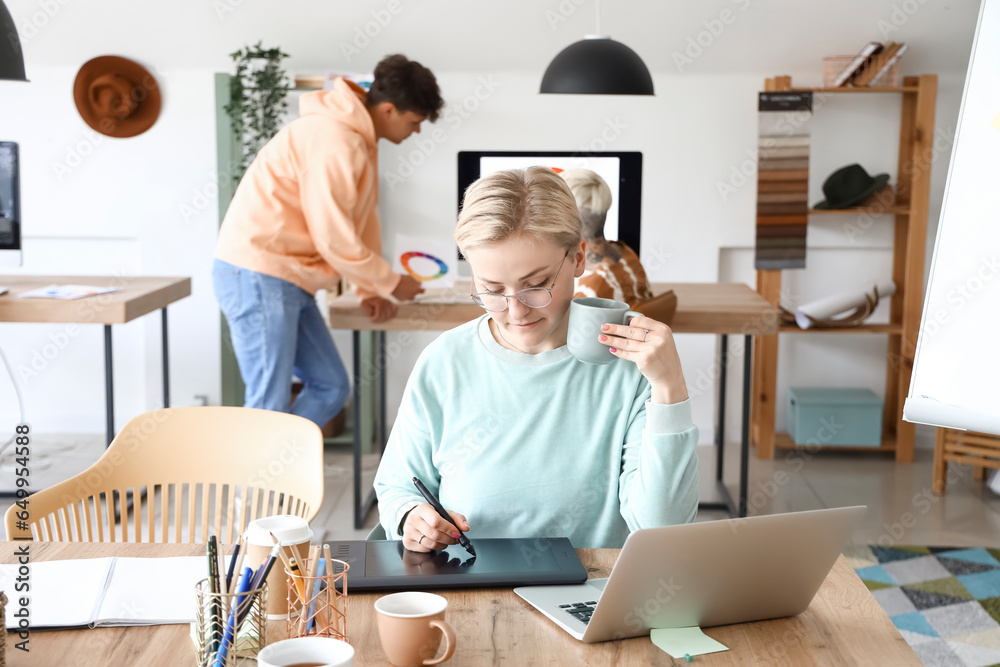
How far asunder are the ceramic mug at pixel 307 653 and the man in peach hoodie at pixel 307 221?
2.06 metres

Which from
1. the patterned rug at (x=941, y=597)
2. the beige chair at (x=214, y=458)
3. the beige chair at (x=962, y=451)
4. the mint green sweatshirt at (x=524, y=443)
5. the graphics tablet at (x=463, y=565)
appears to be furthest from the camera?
the beige chair at (x=962, y=451)

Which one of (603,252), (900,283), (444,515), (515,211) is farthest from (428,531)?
(900,283)

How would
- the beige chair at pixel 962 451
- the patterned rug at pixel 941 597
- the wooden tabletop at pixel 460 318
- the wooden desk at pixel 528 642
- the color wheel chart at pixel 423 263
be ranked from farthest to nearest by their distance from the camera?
the beige chair at pixel 962 451
the color wheel chart at pixel 423 263
the wooden tabletop at pixel 460 318
the patterned rug at pixel 941 597
the wooden desk at pixel 528 642

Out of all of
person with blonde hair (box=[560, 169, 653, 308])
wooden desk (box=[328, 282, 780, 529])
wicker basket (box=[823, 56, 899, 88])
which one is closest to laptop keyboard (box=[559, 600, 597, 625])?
person with blonde hair (box=[560, 169, 653, 308])

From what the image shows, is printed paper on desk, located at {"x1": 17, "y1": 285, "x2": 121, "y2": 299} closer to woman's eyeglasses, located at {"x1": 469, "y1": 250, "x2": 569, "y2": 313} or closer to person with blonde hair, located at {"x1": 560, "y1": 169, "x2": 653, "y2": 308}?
person with blonde hair, located at {"x1": 560, "y1": 169, "x2": 653, "y2": 308}

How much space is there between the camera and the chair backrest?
8.45 feet

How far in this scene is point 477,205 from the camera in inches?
51.0

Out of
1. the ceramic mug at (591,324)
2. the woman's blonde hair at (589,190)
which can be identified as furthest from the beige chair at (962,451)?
the ceramic mug at (591,324)

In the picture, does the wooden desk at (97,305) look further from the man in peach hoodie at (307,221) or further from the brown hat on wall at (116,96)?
the brown hat on wall at (116,96)

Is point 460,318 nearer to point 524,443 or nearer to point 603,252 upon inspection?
point 603,252

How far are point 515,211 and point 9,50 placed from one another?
1.51m

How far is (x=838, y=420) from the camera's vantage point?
3.83m

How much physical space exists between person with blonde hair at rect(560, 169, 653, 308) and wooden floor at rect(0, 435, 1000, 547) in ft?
3.23

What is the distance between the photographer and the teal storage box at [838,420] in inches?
150
